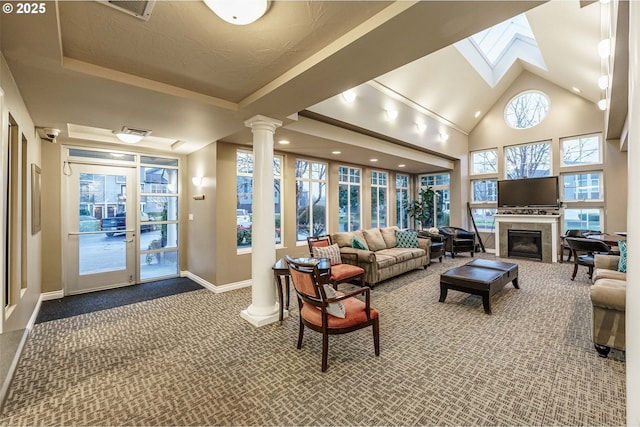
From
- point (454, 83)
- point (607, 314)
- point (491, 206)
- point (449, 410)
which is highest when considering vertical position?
point (454, 83)

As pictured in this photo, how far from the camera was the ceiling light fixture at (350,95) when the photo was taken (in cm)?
445

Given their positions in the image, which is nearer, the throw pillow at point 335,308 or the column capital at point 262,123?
the throw pillow at point 335,308

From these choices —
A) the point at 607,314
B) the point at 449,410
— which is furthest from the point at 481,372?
the point at 607,314

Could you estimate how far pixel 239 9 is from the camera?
1.63 m

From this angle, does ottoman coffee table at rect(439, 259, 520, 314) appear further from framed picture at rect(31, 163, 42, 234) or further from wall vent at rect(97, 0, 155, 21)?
framed picture at rect(31, 163, 42, 234)

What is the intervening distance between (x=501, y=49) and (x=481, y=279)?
651 centimetres

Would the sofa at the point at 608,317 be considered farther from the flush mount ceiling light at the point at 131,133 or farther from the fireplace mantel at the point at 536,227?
the flush mount ceiling light at the point at 131,133

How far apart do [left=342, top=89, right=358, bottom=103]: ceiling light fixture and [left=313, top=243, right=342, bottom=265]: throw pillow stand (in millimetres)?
2445

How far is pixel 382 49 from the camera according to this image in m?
2.03

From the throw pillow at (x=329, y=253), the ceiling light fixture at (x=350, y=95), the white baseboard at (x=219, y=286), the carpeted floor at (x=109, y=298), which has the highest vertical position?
the ceiling light fixture at (x=350, y=95)

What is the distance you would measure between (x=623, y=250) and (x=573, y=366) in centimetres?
216

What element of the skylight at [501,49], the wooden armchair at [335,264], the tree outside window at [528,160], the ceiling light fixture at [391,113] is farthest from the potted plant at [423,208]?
the wooden armchair at [335,264]

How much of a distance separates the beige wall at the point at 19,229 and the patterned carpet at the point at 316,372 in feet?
1.36

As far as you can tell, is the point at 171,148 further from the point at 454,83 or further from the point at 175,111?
the point at 454,83
